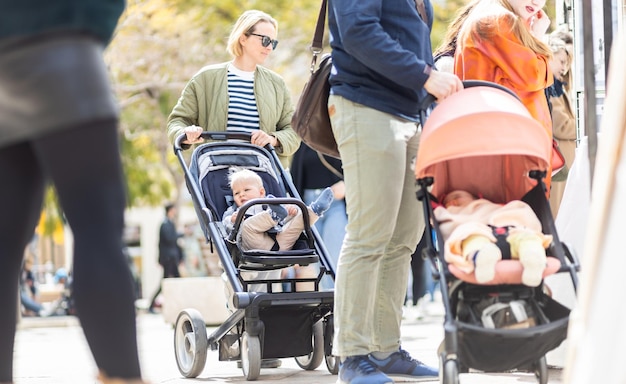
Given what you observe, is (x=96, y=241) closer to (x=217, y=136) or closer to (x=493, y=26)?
(x=493, y=26)

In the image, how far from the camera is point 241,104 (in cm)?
621

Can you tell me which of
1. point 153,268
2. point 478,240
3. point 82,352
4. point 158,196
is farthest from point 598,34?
point 153,268

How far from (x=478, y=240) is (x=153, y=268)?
113 ft

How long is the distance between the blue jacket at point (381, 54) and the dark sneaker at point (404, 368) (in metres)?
1.09

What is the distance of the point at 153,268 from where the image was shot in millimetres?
37625

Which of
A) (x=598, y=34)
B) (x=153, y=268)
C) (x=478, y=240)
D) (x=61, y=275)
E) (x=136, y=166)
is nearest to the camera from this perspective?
(x=478, y=240)

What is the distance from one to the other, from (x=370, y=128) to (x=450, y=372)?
1105 millimetres

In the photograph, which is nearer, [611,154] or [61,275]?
[611,154]

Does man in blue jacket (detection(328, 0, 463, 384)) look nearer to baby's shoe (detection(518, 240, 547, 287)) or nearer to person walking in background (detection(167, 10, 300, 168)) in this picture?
baby's shoe (detection(518, 240, 547, 287))

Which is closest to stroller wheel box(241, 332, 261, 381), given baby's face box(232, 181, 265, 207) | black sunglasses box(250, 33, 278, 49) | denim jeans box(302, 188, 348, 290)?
baby's face box(232, 181, 265, 207)

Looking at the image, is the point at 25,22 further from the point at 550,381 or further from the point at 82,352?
the point at 82,352

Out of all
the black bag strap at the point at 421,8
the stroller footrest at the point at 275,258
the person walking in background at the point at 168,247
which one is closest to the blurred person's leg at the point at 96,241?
the black bag strap at the point at 421,8

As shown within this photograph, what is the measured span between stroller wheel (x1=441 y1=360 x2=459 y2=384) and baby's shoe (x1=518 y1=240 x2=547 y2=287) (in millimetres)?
376

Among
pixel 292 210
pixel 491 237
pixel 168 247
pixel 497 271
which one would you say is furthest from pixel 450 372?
pixel 168 247
